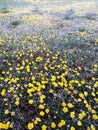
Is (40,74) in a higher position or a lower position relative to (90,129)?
higher

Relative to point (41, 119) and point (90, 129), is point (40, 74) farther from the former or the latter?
point (90, 129)

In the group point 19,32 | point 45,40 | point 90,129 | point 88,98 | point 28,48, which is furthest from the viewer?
point 19,32

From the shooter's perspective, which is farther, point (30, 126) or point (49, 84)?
point (49, 84)

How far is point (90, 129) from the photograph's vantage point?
459 cm

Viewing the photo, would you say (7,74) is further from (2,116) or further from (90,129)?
(90,129)

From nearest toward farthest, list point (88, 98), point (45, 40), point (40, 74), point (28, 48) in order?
point (88, 98) → point (40, 74) → point (28, 48) → point (45, 40)

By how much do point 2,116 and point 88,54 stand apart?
3961 mm

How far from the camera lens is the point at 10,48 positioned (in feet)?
27.1

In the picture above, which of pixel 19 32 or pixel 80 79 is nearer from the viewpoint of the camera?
pixel 80 79

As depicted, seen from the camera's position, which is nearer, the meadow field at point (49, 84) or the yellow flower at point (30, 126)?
the yellow flower at point (30, 126)

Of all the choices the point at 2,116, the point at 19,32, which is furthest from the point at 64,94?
the point at 19,32

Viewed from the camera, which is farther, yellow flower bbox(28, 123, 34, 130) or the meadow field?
the meadow field

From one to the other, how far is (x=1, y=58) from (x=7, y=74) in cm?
116

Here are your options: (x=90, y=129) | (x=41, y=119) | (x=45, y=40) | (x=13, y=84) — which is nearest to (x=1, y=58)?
(x=13, y=84)
